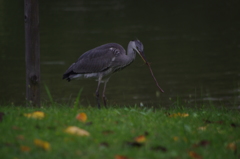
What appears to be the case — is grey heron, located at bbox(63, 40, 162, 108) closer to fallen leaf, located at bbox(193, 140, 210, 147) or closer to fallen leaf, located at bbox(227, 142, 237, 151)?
fallen leaf, located at bbox(193, 140, 210, 147)

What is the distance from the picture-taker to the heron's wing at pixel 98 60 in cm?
1050

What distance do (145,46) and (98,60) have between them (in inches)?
591

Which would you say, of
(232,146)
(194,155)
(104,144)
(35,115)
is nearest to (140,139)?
(104,144)

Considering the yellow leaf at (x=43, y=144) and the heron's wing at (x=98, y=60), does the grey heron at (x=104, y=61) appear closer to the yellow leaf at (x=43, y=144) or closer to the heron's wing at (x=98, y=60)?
the heron's wing at (x=98, y=60)

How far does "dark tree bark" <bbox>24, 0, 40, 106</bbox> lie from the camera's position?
8.57 metres

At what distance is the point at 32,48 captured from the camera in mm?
8641

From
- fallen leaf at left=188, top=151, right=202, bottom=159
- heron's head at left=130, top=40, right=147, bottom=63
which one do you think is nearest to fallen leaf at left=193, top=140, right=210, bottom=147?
fallen leaf at left=188, top=151, right=202, bottom=159

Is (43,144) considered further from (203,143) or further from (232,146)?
(232,146)

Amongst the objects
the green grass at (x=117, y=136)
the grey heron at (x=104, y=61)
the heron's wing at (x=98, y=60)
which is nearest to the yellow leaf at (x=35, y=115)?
the green grass at (x=117, y=136)

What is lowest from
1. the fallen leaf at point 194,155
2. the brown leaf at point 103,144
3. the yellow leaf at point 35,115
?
the yellow leaf at point 35,115

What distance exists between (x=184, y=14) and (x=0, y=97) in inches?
958

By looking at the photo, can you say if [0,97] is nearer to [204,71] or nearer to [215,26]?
[204,71]

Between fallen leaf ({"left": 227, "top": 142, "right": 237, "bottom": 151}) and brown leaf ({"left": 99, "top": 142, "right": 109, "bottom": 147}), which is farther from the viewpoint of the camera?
fallen leaf ({"left": 227, "top": 142, "right": 237, "bottom": 151})

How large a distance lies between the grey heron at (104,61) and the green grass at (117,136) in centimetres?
330
